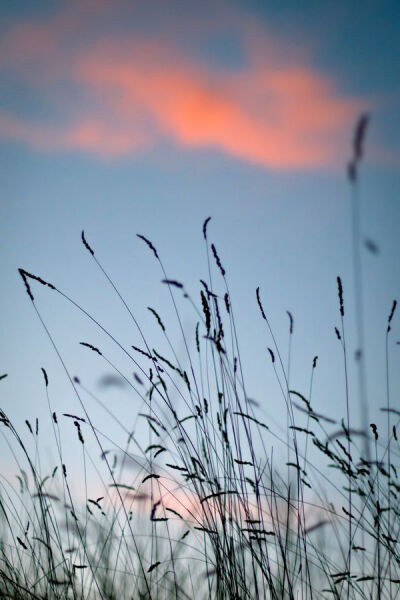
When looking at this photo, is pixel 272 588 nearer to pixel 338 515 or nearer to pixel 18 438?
pixel 338 515

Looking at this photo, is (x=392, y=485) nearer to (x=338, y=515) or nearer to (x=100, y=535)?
(x=338, y=515)

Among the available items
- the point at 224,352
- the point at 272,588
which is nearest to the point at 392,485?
the point at 272,588

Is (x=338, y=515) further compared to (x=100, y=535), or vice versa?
(x=100, y=535)

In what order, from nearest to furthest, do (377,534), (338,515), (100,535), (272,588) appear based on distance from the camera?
(272,588)
(377,534)
(338,515)
(100,535)

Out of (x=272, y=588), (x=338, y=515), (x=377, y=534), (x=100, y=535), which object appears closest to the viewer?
(x=272, y=588)

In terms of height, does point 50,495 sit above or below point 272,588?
above

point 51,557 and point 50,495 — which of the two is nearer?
point 51,557

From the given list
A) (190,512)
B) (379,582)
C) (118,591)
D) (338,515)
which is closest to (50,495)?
(118,591)

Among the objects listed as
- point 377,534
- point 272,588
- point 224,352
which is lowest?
point 272,588

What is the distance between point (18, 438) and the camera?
2.65 meters

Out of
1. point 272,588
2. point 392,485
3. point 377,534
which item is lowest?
point 272,588

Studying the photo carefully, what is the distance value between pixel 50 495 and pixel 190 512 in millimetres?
665

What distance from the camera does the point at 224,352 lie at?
103 inches

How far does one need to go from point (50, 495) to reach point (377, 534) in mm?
1309
